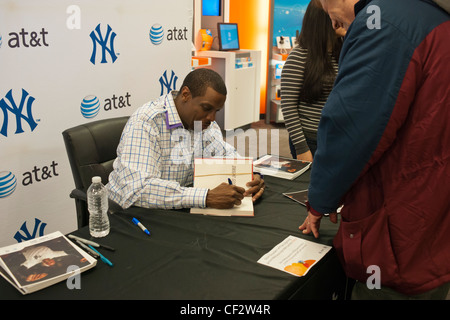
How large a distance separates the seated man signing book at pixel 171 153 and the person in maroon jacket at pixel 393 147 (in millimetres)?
527

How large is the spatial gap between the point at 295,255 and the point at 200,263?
30cm

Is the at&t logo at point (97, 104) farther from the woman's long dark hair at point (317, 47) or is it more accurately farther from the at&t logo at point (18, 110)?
the woman's long dark hair at point (317, 47)

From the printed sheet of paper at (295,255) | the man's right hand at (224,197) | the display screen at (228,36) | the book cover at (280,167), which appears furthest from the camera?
the display screen at (228,36)

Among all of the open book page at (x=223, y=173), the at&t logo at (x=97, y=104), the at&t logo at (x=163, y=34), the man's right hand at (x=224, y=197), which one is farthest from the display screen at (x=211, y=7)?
the man's right hand at (x=224, y=197)

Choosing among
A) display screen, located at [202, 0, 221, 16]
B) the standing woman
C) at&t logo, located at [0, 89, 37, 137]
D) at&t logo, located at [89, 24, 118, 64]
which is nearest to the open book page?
the standing woman

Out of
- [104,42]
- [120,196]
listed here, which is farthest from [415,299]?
[104,42]

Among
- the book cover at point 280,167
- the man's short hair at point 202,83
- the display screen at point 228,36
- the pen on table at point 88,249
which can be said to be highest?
the display screen at point 228,36

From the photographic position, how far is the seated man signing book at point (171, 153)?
1.52 m

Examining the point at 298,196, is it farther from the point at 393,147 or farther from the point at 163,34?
the point at 163,34

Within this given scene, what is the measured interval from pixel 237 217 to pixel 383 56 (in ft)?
2.53

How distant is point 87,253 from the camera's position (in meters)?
1.18

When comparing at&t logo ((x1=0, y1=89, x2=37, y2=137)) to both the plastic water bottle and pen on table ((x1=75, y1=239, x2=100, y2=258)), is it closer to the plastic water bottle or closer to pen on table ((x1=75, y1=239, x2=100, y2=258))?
the plastic water bottle

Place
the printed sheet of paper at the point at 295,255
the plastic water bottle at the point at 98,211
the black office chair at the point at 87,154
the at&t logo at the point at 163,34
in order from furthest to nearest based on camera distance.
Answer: the at&t logo at the point at 163,34
the black office chair at the point at 87,154
the plastic water bottle at the point at 98,211
the printed sheet of paper at the point at 295,255

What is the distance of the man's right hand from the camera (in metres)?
1.49
